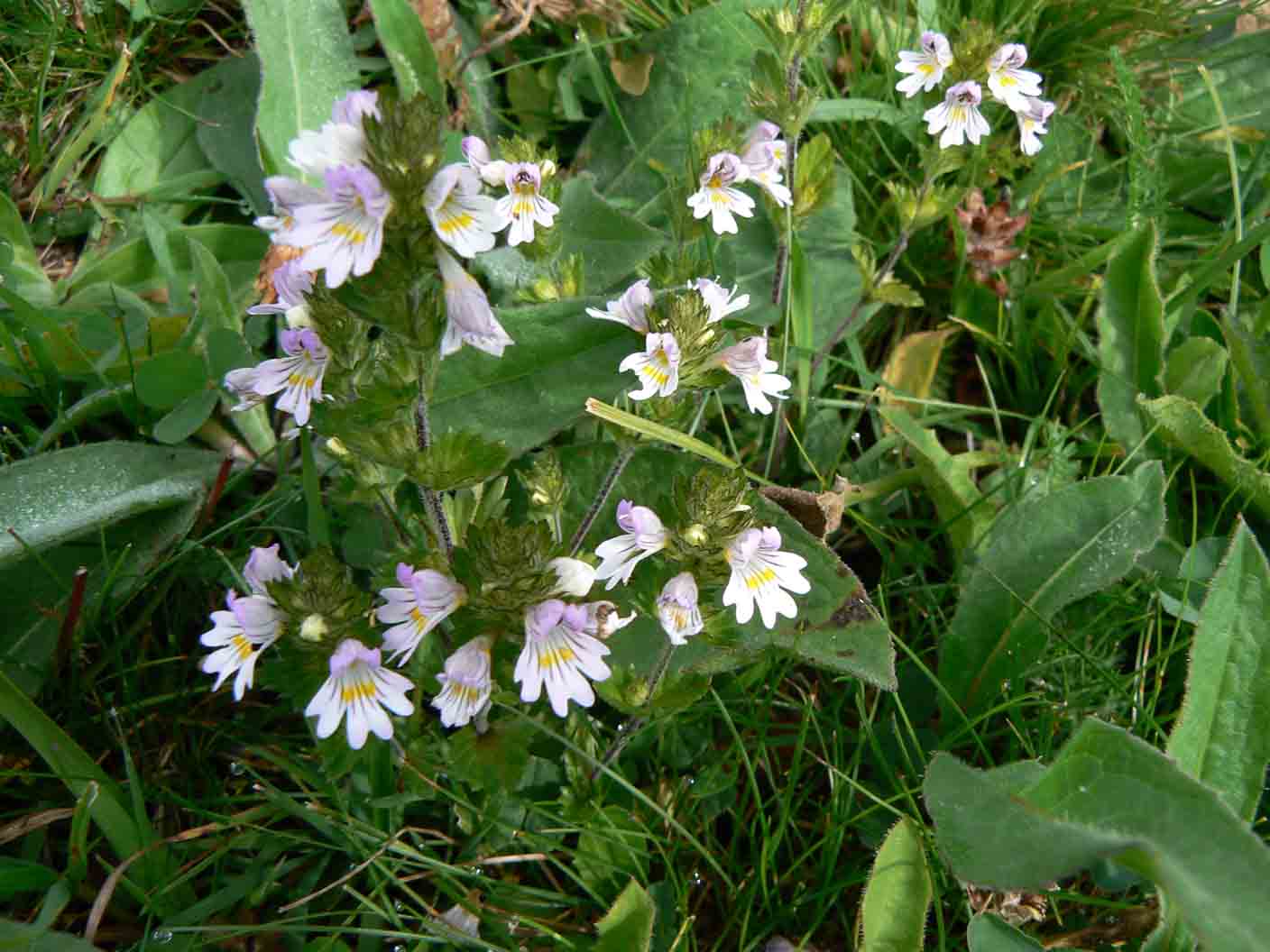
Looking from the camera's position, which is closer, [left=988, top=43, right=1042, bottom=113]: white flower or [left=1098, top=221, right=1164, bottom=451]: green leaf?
[left=988, top=43, right=1042, bottom=113]: white flower

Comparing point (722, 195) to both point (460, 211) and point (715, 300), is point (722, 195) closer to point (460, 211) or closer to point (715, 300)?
point (715, 300)

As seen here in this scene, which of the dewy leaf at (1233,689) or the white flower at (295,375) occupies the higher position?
the white flower at (295,375)

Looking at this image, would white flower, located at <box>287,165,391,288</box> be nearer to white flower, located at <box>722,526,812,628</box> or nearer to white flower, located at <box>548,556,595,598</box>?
white flower, located at <box>548,556,595,598</box>

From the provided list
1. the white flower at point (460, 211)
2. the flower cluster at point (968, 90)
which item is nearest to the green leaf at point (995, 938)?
the white flower at point (460, 211)

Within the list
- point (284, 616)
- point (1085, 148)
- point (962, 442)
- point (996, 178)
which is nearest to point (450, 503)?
point (284, 616)

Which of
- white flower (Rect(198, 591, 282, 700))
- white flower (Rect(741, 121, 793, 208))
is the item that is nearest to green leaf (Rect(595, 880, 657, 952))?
white flower (Rect(198, 591, 282, 700))

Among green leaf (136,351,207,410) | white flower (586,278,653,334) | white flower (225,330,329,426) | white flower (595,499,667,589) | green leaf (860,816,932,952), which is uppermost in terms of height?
white flower (586,278,653,334)

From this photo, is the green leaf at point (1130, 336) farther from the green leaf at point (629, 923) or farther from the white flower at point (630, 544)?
the green leaf at point (629, 923)
